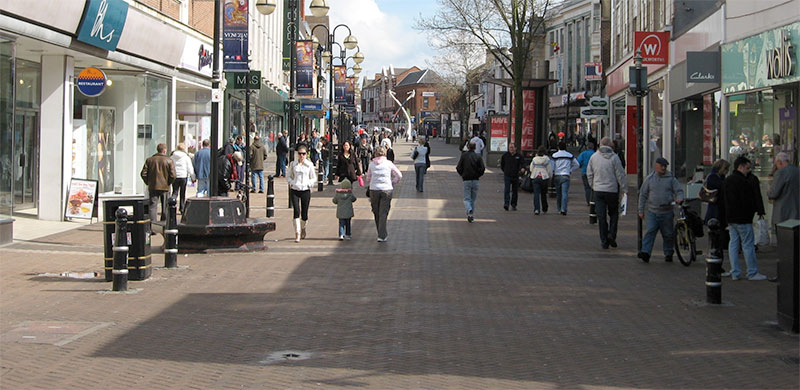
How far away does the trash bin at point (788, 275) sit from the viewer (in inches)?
340

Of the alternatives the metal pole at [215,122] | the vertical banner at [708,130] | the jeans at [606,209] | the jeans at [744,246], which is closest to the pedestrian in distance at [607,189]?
the jeans at [606,209]

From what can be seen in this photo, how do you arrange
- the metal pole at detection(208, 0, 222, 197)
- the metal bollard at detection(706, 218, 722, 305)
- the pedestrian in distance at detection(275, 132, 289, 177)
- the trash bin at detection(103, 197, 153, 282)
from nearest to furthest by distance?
1. the metal bollard at detection(706, 218, 722, 305)
2. the trash bin at detection(103, 197, 153, 282)
3. the metal pole at detection(208, 0, 222, 197)
4. the pedestrian in distance at detection(275, 132, 289, 177)

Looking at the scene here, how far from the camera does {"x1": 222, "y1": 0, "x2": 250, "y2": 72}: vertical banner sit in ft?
61.4

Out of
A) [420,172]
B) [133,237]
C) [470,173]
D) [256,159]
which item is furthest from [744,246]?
[256,159]

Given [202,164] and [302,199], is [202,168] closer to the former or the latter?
[202,164]

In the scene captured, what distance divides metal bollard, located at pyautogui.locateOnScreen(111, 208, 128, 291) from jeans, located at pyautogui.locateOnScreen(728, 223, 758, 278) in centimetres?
779

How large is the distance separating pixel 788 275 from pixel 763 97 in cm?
898

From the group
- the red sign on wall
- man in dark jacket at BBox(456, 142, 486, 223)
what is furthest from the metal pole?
the red sign on wall

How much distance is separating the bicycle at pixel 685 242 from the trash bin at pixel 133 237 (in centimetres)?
766

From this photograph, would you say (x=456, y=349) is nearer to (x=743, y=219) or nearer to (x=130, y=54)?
(x=743, y=219)

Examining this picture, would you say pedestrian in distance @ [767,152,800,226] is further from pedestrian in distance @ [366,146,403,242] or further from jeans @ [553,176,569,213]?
jeans @ [553,176,569,213]

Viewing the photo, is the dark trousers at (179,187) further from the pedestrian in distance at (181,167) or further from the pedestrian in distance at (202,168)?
the pedestrian in distance at (202,168)

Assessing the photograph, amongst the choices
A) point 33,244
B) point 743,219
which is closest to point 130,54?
point 33,244

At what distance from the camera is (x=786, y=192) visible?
12383 millimetres
